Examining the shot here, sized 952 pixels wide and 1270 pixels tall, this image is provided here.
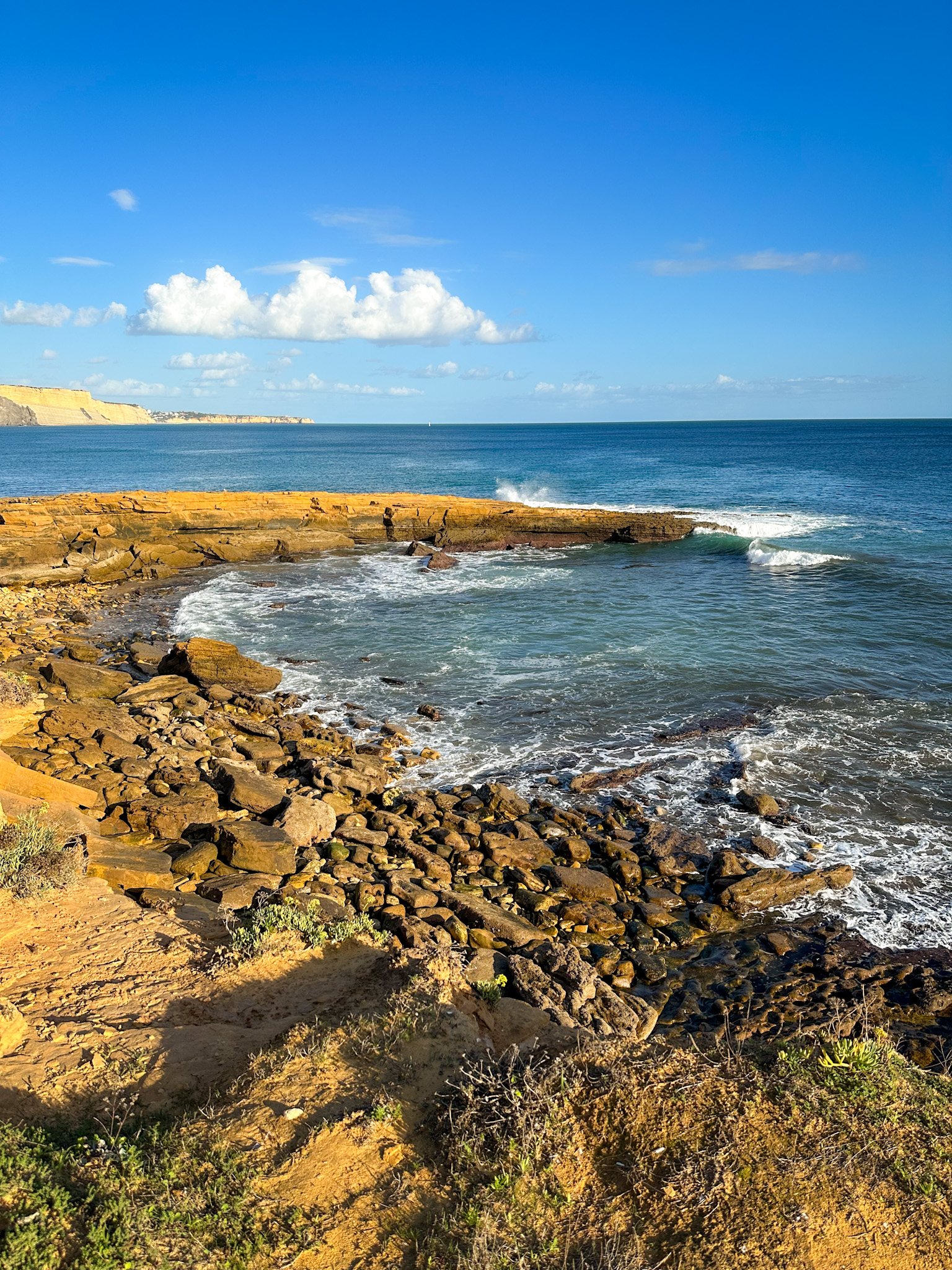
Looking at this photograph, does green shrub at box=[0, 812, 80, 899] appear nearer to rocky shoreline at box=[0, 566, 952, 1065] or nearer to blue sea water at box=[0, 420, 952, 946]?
rocky shoreline at box=[0, 566, 952, 1065]

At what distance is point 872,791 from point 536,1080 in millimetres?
10402

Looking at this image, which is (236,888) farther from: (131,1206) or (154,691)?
(154,691)

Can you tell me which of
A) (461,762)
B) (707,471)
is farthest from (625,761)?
(707,471)

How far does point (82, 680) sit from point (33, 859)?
933 cm

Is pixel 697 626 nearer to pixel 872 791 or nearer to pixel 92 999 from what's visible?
pixel 872 791

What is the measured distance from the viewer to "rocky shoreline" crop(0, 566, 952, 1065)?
26.5 feet

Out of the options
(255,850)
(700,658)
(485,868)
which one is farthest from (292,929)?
(700,658)

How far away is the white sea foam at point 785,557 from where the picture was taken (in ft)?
105

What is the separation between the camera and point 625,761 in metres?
14.1

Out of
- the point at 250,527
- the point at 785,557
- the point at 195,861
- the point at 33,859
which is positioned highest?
the point at 250,527

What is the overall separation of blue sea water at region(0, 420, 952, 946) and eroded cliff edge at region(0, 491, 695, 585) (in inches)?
77.0

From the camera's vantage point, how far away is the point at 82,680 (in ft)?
53.7

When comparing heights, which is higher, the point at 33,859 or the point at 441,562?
the point at 441,562

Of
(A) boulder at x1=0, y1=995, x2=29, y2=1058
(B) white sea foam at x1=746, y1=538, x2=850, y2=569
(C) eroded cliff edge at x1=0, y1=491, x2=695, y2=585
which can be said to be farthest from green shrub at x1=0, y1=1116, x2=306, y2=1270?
(B) white sea foam at x1=746, y1=538, x2=850, y2=569
